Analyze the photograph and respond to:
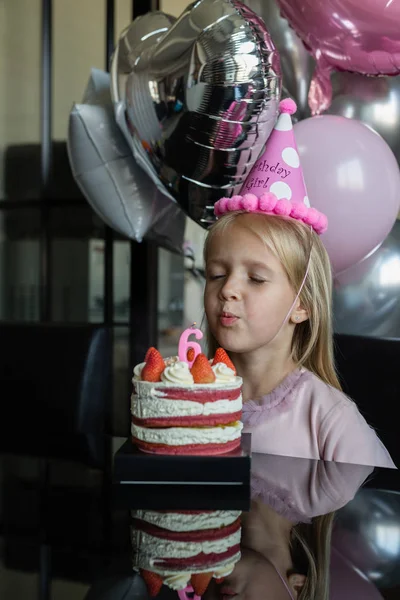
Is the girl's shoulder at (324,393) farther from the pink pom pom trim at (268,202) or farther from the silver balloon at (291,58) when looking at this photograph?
the silver balloon at (291,58)

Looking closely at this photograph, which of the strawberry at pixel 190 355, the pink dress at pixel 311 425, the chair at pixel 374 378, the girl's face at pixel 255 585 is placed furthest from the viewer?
the chair at pixel 374 378

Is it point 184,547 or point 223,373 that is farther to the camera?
point 223,373

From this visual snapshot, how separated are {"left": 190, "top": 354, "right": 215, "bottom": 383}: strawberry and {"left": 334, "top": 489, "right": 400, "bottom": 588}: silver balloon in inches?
7.0

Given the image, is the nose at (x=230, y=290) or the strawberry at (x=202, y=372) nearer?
the strawberry at (x=202, y=372)

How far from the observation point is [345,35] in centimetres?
168

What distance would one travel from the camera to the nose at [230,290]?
1076 mm

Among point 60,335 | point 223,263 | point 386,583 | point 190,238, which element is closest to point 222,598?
point 386,583

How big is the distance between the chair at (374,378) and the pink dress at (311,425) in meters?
0.27

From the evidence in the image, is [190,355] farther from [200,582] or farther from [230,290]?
[200,582]

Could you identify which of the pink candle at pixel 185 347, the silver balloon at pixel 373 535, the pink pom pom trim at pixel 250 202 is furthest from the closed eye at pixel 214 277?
the silver balloon at pixel 373 535

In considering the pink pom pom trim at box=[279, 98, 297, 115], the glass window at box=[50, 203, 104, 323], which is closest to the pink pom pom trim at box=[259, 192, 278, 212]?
Answer: the pink pom pom trim at box=[279, 98, 297, 115]

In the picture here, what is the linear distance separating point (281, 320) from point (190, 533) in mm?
623

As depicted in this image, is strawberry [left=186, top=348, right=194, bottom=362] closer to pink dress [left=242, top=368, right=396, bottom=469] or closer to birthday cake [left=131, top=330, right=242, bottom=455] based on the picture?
birthday cake [left=131, top=330, right=242, bottom=455]

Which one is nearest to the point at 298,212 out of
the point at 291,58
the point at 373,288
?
the point at 373,288
